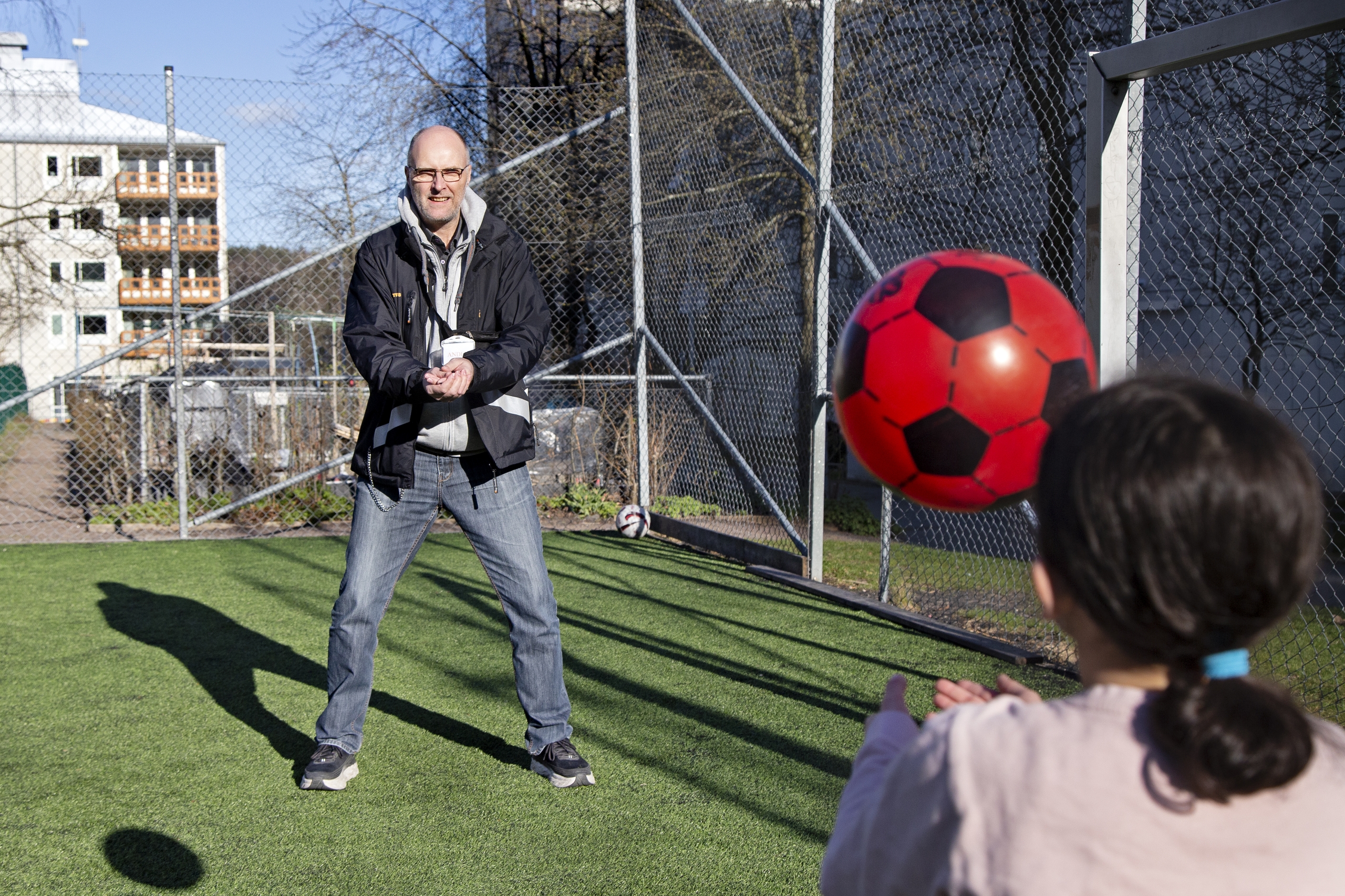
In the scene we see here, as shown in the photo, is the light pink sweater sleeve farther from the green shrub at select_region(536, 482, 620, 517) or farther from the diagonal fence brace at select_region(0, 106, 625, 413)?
the green shrub at select_region(536, 482, 620, 517)

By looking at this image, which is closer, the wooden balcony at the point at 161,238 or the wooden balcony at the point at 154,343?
the wooden balcony at the point at 161,238

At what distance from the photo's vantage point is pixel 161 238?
13.5 meters

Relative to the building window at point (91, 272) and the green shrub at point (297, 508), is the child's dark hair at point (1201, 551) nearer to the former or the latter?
the green shrub at point (297, 508)

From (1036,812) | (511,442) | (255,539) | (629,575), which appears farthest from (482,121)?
(1036,812)

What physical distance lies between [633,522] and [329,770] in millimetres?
5218

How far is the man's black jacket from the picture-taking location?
3293 mm

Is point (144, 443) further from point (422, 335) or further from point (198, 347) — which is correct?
point (422, 335)

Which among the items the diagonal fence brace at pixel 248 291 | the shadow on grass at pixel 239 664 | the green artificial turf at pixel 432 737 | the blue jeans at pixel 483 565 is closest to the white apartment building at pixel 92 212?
the diagonal fence brace at pixel 248 291

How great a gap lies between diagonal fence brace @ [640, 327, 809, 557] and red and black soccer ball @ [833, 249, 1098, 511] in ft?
16.8

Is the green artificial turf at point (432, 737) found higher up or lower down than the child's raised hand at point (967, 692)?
lower down

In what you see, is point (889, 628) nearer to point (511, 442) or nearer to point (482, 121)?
point (511, 442)

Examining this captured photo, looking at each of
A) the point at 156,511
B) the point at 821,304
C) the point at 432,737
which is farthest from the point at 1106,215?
the point at 156,511

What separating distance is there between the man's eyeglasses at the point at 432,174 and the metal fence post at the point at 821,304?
3.26 m

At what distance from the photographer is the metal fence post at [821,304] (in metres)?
6.15
